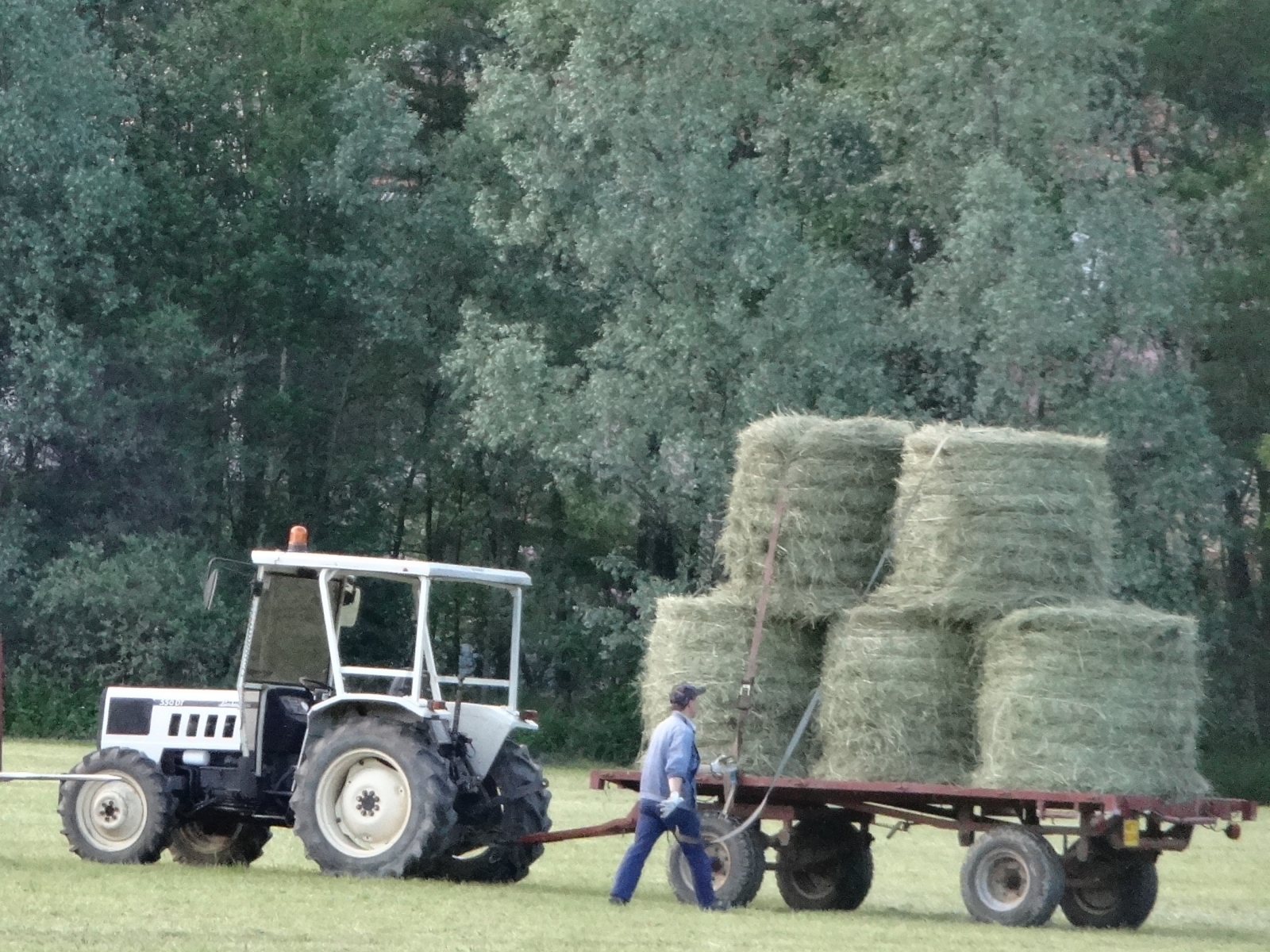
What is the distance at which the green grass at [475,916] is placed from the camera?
34.7ft

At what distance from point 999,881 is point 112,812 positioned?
5676 mm

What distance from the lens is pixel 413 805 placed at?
13352 millimetres

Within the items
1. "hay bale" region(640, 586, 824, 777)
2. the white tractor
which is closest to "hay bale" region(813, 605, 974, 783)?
"hay bale" region(640, 586, 824, 777)

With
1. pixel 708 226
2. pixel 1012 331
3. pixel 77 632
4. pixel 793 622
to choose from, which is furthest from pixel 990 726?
pixel 77 632

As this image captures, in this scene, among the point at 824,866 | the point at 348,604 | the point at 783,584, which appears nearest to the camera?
the point at 783,584

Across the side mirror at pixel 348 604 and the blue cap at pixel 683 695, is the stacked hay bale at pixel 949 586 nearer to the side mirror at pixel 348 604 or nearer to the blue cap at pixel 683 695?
the blue cap at pixel 683 695

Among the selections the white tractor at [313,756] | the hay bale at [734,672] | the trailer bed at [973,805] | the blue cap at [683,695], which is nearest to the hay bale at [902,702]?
the trailer bed at [973,805]

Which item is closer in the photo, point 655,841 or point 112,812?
point 655,841

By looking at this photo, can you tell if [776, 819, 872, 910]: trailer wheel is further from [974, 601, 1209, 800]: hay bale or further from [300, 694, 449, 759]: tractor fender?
[300, 694, 449, 759]: tractor fender

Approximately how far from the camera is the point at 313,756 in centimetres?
1366

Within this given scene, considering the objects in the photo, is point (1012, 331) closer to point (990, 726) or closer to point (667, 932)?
point (990, 726)

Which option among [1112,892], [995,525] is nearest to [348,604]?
[995,525]

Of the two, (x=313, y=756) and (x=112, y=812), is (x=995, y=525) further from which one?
(x=112, y=812)

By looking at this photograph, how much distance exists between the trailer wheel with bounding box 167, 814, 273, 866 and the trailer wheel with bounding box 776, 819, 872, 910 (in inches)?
140
